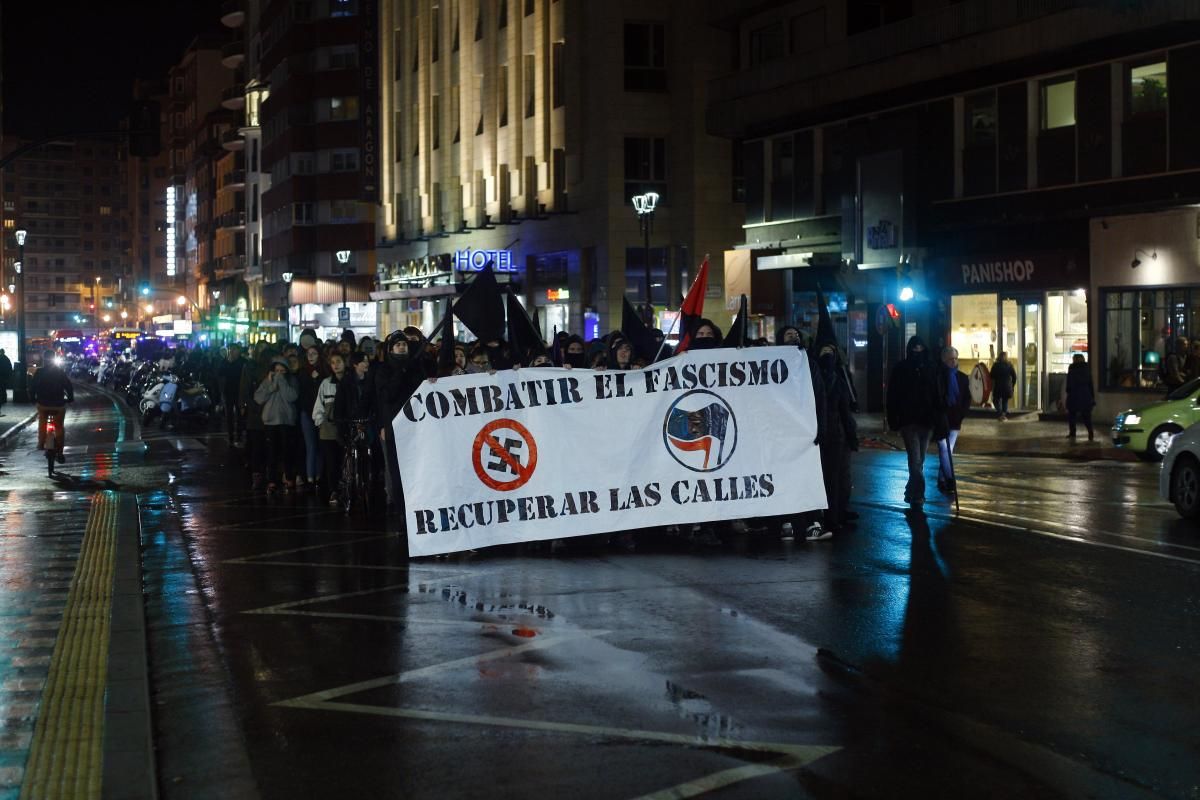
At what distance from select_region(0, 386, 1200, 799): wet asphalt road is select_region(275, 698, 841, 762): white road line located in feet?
0.07

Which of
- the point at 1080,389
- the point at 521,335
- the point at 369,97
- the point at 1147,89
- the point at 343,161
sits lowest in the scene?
the point at 1080,389

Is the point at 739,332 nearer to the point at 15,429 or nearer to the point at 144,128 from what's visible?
the point at 144,128

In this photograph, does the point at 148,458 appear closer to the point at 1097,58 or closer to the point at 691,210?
the point at 1097,58

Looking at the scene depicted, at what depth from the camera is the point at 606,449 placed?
14.1 metres

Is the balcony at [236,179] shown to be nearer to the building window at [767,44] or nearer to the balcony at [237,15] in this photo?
the balcony at [237,15]

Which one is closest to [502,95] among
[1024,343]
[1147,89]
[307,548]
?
[1024,343]

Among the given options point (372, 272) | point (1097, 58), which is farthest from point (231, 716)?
point (372, 272)

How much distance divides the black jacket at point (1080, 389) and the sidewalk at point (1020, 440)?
667mm

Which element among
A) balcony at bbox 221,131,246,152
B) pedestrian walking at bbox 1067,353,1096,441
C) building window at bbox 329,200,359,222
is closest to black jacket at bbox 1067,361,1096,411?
pedestrian walking at bbox 1067,353,1096,441

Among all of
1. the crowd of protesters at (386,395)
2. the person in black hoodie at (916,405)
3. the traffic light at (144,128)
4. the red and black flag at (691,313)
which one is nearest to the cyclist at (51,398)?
the crowd of protesters at (386,395)

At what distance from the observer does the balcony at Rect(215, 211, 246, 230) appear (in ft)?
398

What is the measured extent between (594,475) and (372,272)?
7763cm

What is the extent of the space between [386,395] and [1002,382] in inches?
901

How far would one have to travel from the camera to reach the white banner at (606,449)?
542 inches
